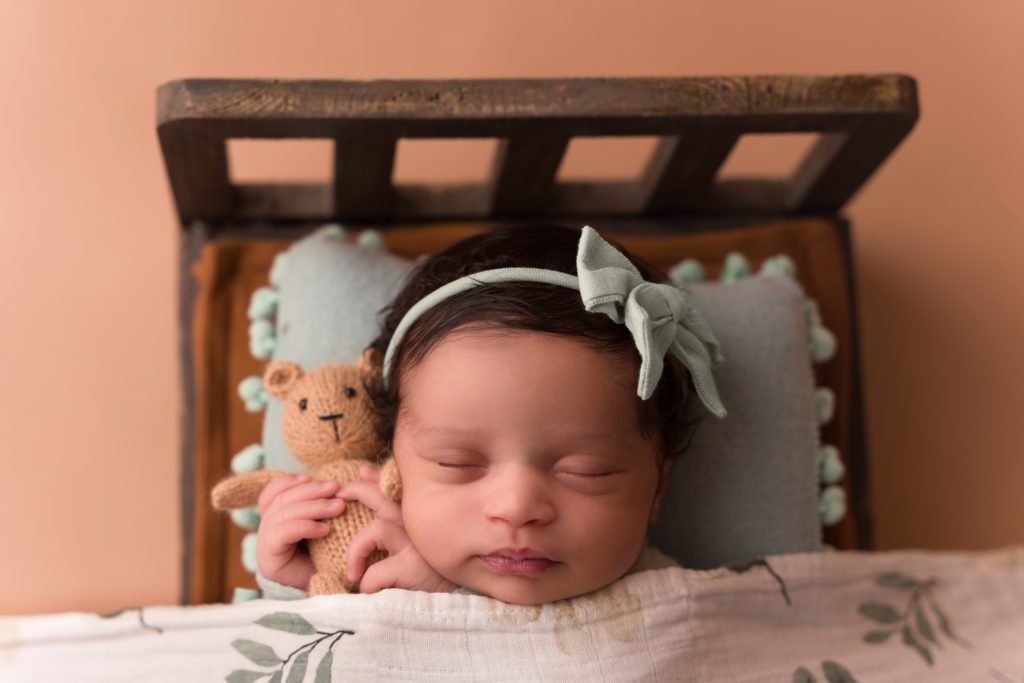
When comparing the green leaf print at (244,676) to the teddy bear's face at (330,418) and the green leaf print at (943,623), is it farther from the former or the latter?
the green leaf print at (943,623)

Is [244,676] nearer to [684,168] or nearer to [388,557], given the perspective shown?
[388,557]

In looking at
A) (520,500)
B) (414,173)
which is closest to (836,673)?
(520,500)

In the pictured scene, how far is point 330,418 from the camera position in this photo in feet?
3.77

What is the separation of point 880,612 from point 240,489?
75 cm

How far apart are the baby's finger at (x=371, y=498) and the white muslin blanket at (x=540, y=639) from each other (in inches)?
3.2

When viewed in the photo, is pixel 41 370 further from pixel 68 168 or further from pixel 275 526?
pixel 275 526

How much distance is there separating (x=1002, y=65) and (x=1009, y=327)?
50 cm

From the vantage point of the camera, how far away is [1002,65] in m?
1.98

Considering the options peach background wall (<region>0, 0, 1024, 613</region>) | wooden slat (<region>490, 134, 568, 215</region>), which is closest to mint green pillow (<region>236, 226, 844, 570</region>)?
wooden slat (<region>490, 134, 568, 215</region>)

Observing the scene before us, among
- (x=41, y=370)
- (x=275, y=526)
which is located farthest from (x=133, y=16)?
(x=275, y=526)

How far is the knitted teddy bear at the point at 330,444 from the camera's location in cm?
111

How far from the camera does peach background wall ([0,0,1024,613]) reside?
1683 millimetres

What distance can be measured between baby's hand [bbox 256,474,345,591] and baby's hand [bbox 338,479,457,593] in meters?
0.04

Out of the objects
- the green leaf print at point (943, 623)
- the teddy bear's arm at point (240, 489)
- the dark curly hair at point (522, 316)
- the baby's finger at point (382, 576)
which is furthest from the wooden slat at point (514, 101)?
the green leaf print at point (943, 623)
